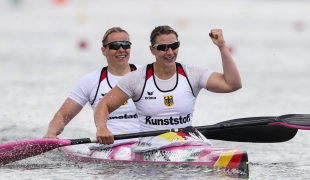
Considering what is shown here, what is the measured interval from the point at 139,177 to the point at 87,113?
25.2ft

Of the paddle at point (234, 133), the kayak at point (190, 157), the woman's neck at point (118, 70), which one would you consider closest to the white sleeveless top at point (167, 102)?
the paddle at point (234, 133)

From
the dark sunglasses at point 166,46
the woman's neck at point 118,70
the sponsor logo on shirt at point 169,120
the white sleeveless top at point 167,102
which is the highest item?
the dark sunglasses at point 166,46

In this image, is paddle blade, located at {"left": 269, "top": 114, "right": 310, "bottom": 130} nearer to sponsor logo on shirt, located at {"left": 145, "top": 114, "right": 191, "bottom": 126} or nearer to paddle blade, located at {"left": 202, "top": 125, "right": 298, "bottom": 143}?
paddle blade, located at {"left": 202, "top": 125, "right": 298, "bottom": 143}

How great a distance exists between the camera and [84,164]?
42.0 feet

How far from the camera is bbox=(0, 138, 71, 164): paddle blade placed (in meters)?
12.5

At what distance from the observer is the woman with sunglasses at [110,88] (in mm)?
12930

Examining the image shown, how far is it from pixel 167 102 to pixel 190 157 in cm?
73

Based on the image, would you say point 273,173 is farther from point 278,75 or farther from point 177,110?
point 278,75

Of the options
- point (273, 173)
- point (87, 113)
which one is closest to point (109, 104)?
point (273, 173)

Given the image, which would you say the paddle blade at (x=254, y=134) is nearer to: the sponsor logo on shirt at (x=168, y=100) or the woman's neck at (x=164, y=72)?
the sponsor logo on shirt at (x=168, y=100)

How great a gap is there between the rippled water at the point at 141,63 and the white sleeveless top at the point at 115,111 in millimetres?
707

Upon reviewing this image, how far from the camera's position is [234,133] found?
1290cm

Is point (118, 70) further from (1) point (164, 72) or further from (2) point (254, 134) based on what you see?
(2) point (254, 134)

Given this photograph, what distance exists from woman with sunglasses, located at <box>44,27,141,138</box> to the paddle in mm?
426
